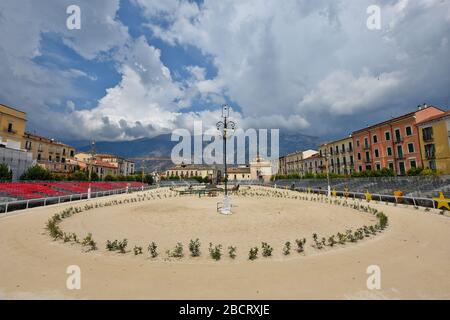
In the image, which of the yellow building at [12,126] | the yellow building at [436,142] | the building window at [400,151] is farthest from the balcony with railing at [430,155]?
the yellow building at [12,126]

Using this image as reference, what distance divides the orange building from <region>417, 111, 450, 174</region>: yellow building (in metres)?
1.02

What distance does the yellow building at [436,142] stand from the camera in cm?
3120

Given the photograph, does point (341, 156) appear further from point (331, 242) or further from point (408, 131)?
point (331, 242)

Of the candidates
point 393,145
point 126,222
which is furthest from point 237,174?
point 126,222

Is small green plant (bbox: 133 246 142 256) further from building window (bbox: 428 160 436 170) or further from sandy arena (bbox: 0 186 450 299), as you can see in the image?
building window (bbox: 428 160 436 170)

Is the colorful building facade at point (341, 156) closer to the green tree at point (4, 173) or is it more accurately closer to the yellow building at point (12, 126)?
the green tree at point (4, 173)

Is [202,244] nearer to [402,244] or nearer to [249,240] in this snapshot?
[249,240]

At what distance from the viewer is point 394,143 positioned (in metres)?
39.4

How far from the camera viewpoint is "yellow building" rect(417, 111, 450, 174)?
3120 cm

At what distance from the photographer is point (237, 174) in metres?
113

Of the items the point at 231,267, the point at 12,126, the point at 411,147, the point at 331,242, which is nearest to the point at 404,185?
the point at 411,147

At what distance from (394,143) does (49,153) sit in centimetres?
7688

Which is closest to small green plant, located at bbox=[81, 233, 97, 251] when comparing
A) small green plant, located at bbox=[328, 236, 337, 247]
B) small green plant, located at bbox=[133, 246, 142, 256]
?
small green plant, located at bbox=[133, 246, 142, 256]
